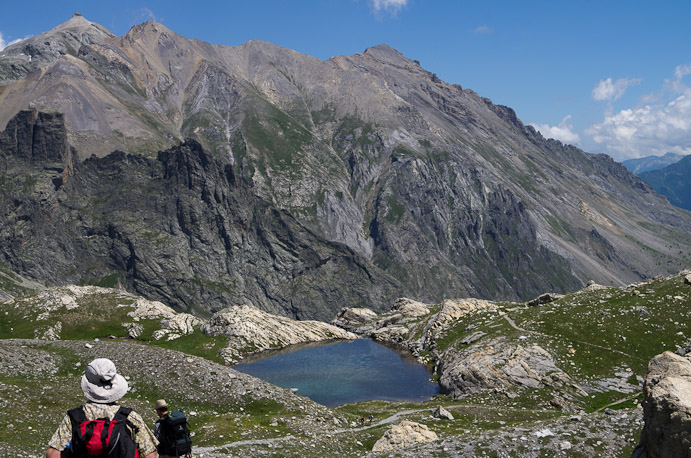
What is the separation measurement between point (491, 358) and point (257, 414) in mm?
48100

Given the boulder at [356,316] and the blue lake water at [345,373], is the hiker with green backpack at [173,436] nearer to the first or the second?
the blue lake water at [345,373]

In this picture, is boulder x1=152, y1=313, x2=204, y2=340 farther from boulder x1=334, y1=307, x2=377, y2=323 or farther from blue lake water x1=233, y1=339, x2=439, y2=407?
boulder x1=334, y1=307, x2=377, y2=323

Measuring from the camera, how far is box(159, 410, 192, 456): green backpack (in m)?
17.4

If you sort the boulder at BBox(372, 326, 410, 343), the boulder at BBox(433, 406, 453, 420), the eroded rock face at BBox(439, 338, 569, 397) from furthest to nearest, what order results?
1. the boulder at BBox(372, 326, 410, 343)
2. the eroded rock face at BBox(439, 338, 569, 397)
3. the boulder at BBox(433, 406, 453, 420)

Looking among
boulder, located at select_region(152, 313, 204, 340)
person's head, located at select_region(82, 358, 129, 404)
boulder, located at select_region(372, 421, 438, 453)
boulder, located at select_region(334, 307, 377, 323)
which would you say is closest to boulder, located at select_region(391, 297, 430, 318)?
boulder, located at select_region(334, 307, 377, 323)

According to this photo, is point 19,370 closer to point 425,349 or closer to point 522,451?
point 522,451

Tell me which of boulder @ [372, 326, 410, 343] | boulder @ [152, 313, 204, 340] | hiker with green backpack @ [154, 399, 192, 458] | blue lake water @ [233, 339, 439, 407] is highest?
hiker with green backpack @ [154, 399, 192, 458]

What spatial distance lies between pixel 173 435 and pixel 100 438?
7.42m

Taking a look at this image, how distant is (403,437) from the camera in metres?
46.0

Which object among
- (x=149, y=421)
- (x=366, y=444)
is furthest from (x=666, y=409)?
(x=149, y=421)

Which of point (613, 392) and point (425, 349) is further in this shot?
point (425, 349)

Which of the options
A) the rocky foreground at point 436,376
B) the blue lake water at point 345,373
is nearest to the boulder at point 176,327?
the rocky foreground at point 436,376

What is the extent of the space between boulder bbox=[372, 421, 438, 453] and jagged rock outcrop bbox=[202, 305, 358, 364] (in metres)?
79.1

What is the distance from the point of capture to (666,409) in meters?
23.1
